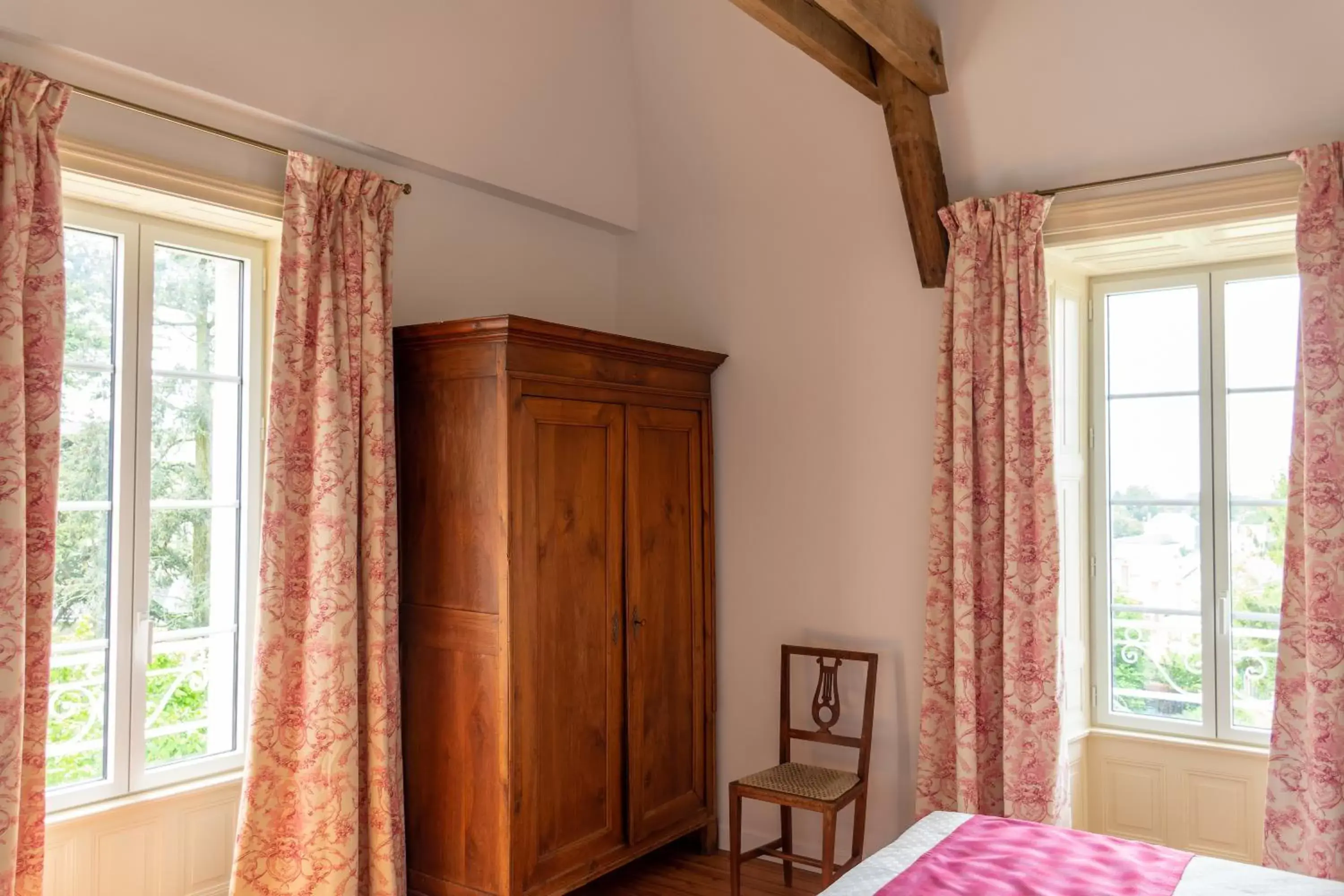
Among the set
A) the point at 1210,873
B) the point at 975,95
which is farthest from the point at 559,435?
the point at 1210,873

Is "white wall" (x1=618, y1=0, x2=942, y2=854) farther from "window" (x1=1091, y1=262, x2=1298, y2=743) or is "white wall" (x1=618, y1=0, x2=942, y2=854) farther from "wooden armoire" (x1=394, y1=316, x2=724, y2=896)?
"window" (x1=1091, y1=262, x2=1298, y2=743)

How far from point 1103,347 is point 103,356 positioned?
11.5ft

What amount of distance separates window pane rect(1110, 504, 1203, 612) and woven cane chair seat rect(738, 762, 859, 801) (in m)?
1.31

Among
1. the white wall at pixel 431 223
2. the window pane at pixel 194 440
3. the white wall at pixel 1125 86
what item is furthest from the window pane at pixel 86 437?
the white wall at pixel 1125 86

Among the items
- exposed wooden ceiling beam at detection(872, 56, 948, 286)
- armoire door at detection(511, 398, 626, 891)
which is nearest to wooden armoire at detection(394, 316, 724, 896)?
armoire door at detection(511, 398, 626, 891)

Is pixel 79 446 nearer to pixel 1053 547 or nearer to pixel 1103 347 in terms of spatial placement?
pixel 1053 547

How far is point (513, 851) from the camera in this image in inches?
119

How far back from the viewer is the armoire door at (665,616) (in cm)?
358

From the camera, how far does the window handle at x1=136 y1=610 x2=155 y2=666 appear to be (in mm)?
2906

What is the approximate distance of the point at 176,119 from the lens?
8.95 ft

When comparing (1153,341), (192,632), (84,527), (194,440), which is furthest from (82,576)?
(1153,341)

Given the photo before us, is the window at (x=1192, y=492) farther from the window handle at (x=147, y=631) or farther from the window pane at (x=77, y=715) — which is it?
A: the window pane at (x=77, y=715)

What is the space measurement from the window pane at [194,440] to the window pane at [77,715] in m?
0.51

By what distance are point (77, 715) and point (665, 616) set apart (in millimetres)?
1947
